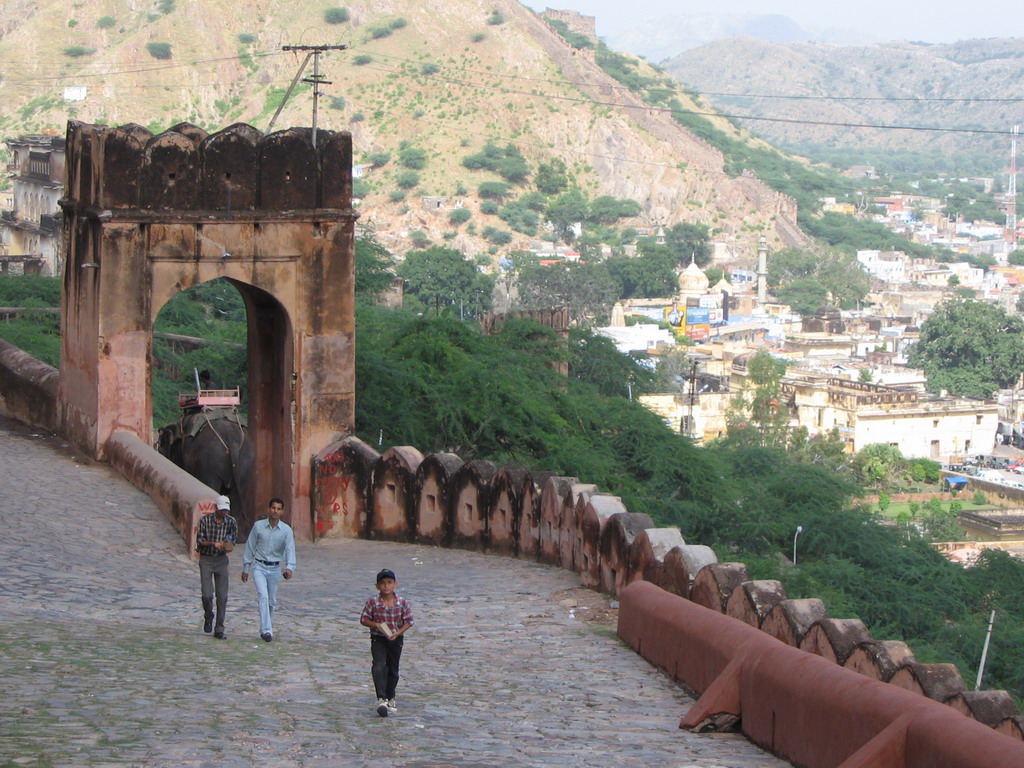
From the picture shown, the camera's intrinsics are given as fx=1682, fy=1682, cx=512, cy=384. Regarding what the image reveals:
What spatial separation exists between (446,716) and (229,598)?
3524 millimetres

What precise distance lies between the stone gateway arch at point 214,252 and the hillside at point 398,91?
107m

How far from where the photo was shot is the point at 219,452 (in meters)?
14.8

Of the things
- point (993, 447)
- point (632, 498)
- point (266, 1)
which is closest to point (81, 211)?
point (632, 498)

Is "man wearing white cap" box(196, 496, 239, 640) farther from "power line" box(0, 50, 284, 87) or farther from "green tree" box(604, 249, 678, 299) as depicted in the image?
"power line" box(0, 50, 284, 87)

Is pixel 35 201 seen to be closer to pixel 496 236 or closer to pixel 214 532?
pixel 214 532

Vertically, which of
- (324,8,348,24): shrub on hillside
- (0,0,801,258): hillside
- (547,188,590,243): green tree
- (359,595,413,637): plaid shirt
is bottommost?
(359,595,413,637): plaid shirt

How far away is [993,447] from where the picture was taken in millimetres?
73875

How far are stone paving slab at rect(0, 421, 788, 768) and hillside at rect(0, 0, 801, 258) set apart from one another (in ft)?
361

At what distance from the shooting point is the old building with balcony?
2153 inches

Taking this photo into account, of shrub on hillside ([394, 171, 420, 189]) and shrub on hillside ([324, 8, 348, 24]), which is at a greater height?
shrub on hillside ([324, 8, 348, 24])

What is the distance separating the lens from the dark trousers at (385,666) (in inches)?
299

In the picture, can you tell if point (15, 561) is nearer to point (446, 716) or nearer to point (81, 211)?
point (446, 716)

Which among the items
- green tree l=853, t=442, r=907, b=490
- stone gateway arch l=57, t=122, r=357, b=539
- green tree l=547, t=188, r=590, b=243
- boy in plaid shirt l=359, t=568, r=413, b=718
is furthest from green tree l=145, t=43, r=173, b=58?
boy in plaid shirt l=359, t=568, r=413, b=718

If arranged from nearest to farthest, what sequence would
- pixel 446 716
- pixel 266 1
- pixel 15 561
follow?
1. pixel 446 716
2. pixel 15 561
3. pixel 266 1
